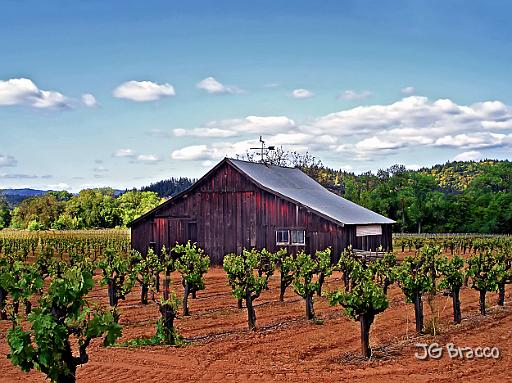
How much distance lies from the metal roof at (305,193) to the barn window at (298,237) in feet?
5.29

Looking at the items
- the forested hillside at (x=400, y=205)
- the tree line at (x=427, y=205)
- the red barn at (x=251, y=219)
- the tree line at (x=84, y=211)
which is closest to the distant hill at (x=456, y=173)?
the forested hillside at (x=400, y=205)

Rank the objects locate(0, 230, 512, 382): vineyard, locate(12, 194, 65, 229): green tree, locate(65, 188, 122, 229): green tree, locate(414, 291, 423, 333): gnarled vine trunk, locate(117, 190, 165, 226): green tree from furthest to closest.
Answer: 1. locate(12, 194, 65, 229): green tree
2. locate(65, 188, 122, 229): green tree
3. locate(117, 190, 165, 226): green tree
4. locate(414, 291, 423, 333): gnarled vine trunk
5. locate(0, 230, 512, 382): vineyard

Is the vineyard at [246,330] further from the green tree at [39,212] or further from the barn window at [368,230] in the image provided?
the green tree at [39,212]

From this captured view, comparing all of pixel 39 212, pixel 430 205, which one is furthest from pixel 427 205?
pixel 39 212

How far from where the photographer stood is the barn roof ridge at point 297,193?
36.1 meters

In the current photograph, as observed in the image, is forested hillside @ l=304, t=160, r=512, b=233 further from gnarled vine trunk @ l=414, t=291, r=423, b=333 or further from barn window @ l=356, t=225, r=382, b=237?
gnarled vine trunk @ l=414, t=291, r=423, b=333

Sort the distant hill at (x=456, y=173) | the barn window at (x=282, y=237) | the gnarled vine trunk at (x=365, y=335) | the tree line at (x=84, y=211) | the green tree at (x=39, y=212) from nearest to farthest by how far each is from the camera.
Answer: the gnarled vine trunk at (x=365, y=335) → the barn window at (x=282, y=237) → the tree line at (x=84, y=211) → the green tree at (x=39, y=212) → the distant hill at (x=456, y=173)

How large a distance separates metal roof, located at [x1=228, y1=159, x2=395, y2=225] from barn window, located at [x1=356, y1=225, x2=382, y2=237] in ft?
1.14

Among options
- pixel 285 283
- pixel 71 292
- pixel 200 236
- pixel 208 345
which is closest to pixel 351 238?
pixel 200 236

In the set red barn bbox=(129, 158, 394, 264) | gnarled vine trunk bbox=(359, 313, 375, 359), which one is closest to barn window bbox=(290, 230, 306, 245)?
red barn bbox=(129, 158, 394, 264)

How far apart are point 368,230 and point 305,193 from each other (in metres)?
5.21

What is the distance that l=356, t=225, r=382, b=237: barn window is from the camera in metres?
36.5

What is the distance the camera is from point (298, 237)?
1416 inches

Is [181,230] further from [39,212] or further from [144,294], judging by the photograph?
[39,212]
